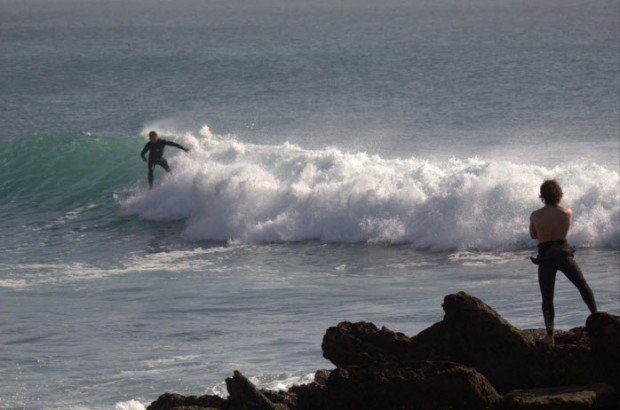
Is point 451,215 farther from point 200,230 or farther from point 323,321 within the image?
point 323,321

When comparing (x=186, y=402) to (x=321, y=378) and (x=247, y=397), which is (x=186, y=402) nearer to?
(x=247, y=397)

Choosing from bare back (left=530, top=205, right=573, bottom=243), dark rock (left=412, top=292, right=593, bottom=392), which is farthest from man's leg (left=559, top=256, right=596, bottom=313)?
dark rock (left=412, top=292, right=593, bottom=392)

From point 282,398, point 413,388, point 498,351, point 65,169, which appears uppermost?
point 65,169

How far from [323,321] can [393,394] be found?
22.4ft

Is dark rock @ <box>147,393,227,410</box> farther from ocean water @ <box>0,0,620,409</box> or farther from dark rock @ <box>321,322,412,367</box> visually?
ocean water @ <box>0,0,620,409</box>

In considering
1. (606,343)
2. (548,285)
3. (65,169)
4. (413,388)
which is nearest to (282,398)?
(413,388)

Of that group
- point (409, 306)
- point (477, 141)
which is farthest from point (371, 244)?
point (477, 141)

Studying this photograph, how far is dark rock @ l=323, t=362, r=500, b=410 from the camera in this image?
844 cm

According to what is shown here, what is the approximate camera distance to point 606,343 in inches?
344

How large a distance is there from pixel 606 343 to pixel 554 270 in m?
0.91

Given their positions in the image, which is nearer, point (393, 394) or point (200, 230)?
point (393, 394)

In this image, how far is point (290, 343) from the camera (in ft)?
46.3

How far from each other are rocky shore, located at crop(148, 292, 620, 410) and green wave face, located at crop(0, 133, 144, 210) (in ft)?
60.5

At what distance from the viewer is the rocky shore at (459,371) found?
845cm
